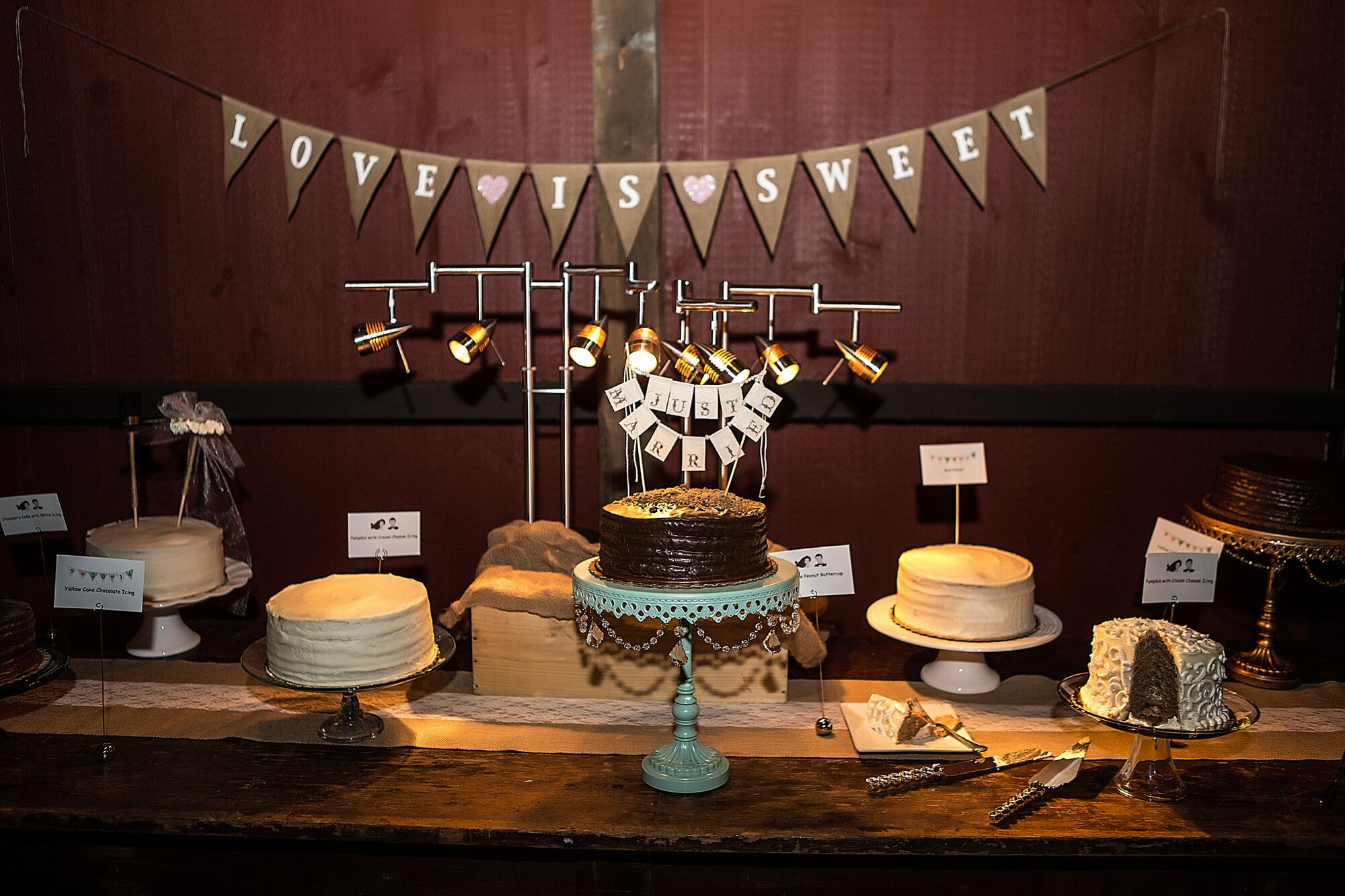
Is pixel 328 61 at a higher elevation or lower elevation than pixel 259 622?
higher

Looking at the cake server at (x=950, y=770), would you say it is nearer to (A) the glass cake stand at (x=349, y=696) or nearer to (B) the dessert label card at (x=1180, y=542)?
(B) the dessert label card at (x=1180, y=542)

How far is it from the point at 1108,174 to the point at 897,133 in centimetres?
57

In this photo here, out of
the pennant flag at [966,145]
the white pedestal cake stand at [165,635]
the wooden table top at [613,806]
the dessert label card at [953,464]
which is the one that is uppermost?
the pennant flag at [966,145]

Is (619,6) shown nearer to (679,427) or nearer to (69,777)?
(679,427)

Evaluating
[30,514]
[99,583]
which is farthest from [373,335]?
[30,514]

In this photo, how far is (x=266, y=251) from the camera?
115 inches

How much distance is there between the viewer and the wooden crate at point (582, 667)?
2125mm

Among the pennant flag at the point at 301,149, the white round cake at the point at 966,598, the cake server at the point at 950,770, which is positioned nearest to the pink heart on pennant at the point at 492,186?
the pennant flag at the point at 301,149

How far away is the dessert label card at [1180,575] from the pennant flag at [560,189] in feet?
5.30

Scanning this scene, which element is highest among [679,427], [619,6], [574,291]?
[619,6]

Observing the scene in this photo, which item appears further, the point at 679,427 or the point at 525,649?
the point at 679,427

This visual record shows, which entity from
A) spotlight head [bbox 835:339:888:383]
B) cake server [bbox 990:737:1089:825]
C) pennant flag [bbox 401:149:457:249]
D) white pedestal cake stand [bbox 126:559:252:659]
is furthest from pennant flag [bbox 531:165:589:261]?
cake server [bbox 990:737:1089:825]

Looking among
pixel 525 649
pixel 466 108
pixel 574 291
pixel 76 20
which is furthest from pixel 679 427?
pixel 76 20

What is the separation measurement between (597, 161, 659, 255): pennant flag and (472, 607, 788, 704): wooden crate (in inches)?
44.5
